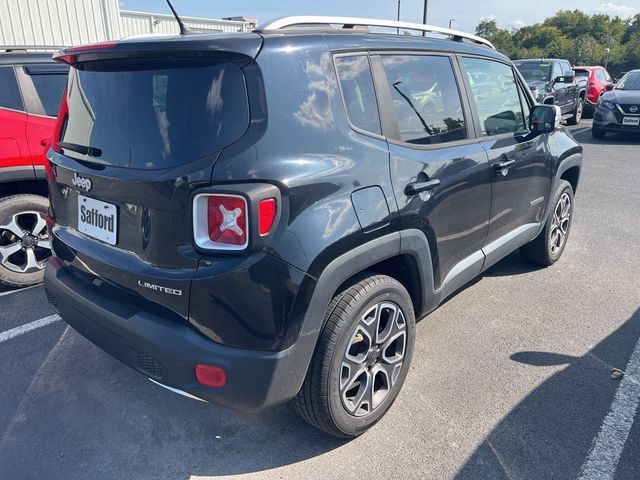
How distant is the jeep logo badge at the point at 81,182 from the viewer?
231 cm

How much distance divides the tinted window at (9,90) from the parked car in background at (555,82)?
10871 millimetres

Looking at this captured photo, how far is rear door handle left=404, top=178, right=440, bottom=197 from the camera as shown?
2.49 meters

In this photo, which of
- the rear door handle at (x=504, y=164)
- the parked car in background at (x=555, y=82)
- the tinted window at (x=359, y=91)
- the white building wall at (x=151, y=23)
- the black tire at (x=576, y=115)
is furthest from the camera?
the black tire at (x=576, y=115)

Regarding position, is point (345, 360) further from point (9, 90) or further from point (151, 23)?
point (151, 23)

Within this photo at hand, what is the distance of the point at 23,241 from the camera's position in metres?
4.14

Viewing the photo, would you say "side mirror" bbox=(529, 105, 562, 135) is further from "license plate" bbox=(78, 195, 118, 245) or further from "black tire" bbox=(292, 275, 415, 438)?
"license plate" bbox=(78, 195, 118, 245)

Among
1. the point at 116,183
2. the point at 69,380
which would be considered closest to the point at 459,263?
the point at 116,183

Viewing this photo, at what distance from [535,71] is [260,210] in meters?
13.4

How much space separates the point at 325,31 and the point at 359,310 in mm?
1271

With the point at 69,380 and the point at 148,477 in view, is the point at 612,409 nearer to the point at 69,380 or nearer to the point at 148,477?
the point at 148,477

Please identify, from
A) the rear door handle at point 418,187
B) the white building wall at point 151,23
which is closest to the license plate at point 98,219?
the rear door handle at point 418,187

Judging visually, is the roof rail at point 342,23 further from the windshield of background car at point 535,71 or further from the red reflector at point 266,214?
the windshield of background car at point 535,71

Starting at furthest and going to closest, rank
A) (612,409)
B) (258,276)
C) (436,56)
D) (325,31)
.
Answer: (436,56) < (612,409) < (325,31) < (258,276)

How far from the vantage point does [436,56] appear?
2.97 m
